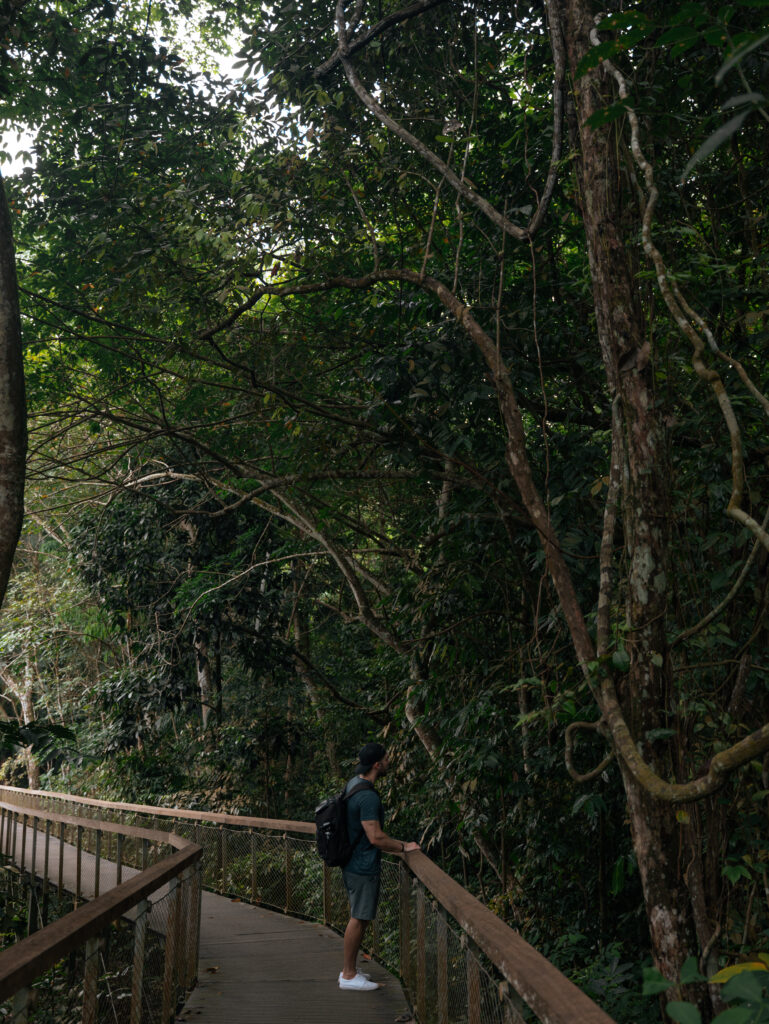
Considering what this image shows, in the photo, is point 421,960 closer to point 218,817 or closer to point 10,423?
point 10,423

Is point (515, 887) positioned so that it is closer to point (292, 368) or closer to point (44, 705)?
point (292, 368)

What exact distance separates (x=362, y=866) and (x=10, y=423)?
3.29m

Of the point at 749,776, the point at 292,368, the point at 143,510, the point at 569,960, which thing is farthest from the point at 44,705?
the point at 749,776

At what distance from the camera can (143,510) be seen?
13305 millimetres

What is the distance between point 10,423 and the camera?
4.89 meters

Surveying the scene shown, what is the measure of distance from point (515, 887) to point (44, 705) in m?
18.4

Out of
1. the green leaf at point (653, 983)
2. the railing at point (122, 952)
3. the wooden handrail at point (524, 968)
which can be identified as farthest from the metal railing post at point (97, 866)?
the green leaf at point (653, 983)

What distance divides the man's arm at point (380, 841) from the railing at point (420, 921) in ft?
0.24

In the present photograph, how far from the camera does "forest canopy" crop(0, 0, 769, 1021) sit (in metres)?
3.96

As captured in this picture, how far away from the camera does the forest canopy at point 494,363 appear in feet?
13.0

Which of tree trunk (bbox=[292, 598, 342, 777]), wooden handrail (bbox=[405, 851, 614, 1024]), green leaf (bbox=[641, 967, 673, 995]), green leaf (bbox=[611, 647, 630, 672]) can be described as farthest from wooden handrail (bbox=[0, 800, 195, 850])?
tree trunk (bbox=[292, 598, 342, 777])

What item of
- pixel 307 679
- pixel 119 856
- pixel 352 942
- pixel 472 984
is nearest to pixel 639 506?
pixel 472 984

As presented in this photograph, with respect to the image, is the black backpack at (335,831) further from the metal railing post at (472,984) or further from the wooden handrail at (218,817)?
the wooden handrail at (218,817)

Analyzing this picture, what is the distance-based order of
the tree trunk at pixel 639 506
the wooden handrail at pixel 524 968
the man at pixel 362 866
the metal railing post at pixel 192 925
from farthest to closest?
the metal railing post at pixel 192 925
the man at pixel 362 866
the tree trunk at pixel 639 506
the wooden handrail at pixel 524 968
